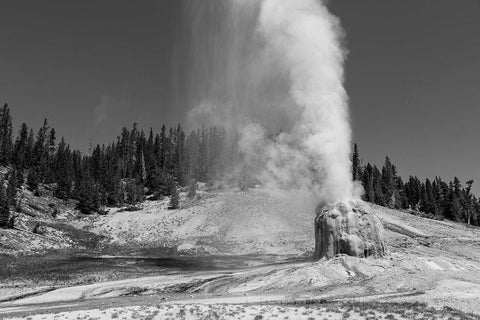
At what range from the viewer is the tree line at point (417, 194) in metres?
132

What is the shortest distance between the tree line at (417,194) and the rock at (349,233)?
8962cm

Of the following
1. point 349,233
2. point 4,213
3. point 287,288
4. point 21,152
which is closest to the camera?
point 287,288

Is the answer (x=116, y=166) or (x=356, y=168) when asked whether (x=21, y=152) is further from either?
(x=356, y=168)

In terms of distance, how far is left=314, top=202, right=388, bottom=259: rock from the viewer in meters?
39.9

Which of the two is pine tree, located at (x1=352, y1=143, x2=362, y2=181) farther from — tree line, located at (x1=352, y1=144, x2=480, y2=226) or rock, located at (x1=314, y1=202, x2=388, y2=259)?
rock, located at (x1=314, y1=202, x2=388, y2=259)

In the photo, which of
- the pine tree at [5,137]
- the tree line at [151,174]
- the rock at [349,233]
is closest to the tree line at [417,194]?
the tree line at [151,174]

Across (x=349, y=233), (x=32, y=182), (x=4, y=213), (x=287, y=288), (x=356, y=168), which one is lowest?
(x=287, y=288)

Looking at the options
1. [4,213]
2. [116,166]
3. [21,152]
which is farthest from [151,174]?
[4,213]

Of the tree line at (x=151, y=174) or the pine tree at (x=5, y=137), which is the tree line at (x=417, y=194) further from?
the pine tree at (x=5, y=137)

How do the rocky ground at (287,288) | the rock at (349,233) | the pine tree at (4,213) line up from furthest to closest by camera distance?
the pine tree at (4,213) → the rock at (349,233) → the rocky ground at (287,288)

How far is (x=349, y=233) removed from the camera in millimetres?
40312

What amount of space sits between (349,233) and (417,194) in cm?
12332

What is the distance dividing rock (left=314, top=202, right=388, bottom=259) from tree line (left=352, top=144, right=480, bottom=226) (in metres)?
89.6

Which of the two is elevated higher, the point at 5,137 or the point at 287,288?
the point at 5,137
